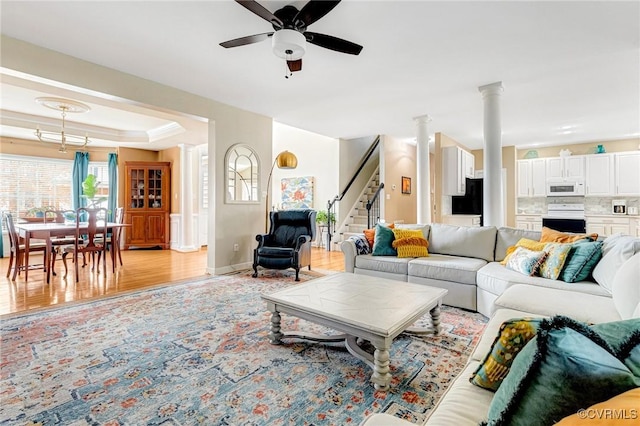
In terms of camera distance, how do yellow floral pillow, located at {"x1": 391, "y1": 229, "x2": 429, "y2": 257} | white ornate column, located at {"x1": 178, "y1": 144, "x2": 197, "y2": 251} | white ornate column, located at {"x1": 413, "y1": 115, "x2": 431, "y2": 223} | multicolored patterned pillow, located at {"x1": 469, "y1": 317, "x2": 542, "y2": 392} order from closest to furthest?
multicolored patterned pillow, located at {"x1": 469, "y1": 317, "x2": 542, "y2": 392}, yellow floral pillow, located at {"x1": 391, "y1": 229, "x2": 429, "y2": 257}, white ornate column, located at {"x1": 413, "y1": 115, "x2": 431, "y2": 223}, white ornate column, located at {"x1": 178, "y1": 144, "x2": 197, "y2": 251}

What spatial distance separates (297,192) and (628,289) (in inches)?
285

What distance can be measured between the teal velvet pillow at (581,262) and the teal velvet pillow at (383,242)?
5.59 feet

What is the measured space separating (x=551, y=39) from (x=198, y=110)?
429 cm

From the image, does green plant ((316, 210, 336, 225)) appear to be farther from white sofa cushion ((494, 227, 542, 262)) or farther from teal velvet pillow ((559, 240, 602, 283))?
teal velvet pillow ((559, 240, 602, 283))

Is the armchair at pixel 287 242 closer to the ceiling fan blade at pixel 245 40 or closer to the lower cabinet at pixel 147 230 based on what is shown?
the ceiling fan blade at pixel 245 40

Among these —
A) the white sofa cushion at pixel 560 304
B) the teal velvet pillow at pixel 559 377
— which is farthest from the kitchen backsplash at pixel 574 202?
the teal velvet pillow at pixel 559 377

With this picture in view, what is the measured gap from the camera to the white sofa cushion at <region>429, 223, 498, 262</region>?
3584 mm

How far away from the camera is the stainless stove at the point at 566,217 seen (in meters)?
7.14

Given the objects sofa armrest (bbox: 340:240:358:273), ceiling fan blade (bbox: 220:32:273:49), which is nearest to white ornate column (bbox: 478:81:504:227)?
sofa armrest (bbox: 340:240:358:273)

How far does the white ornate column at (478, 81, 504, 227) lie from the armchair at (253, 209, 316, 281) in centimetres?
258

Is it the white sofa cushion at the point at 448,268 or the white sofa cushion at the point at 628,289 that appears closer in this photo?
the white sofa cushion at the point at 628,289

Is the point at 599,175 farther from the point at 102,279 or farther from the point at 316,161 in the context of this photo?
the point at 102,279

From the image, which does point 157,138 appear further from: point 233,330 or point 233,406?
point 233,406

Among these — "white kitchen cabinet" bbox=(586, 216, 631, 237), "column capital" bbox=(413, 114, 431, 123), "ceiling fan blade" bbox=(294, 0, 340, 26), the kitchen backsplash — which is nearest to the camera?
"ceiling fan blade" bbox=(294, 0, 340, 26)
